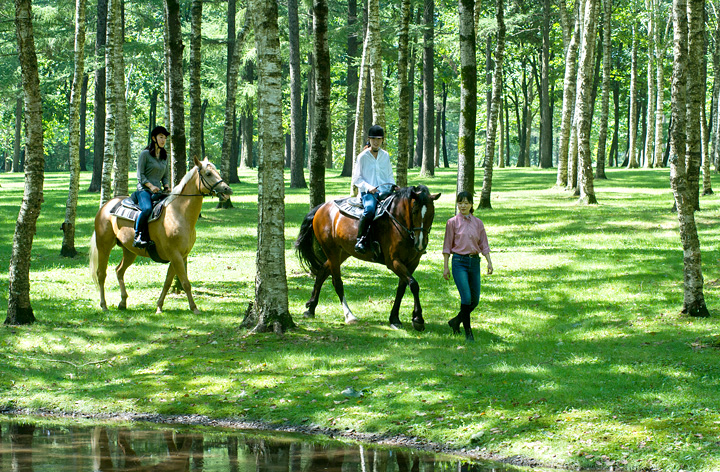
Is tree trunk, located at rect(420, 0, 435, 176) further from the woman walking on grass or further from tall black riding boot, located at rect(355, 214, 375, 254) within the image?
the woman walking on grass

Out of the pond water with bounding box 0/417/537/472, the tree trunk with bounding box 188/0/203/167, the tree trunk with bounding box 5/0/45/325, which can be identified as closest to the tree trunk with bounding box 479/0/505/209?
the tree trunk with bounding box 188/0/203/167

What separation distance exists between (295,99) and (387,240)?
2685 centimetres

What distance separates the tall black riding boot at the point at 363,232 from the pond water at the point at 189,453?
13.9ft

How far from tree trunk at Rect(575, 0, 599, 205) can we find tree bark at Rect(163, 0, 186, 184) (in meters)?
13.7

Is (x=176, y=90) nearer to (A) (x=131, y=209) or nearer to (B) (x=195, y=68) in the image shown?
(B) (x=195, y=68)

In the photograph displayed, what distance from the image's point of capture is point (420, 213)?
11148 millimetres

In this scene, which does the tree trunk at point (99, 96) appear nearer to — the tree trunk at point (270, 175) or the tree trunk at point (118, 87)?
the tree trunk at point (118, 87)

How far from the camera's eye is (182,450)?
758cm

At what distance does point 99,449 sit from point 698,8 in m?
11.8

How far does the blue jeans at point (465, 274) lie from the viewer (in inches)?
426

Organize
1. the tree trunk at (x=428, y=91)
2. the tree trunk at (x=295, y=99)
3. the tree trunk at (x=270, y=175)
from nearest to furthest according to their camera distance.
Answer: the tree trunk at (x=270, y=175), the tree trunk at (x=295, y=99), the tree trunk at (x=428, y=91)

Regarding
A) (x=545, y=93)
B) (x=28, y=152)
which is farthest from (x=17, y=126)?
(x=28, y=152)

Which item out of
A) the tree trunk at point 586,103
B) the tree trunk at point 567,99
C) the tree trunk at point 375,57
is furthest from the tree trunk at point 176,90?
the tree trunk at point 567,99

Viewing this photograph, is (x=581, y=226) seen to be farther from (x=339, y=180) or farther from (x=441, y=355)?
(x=339, y=180)
